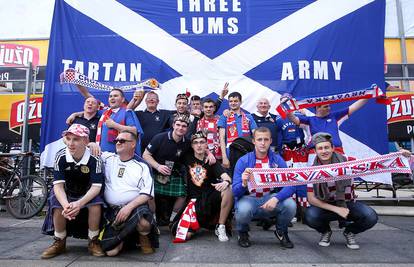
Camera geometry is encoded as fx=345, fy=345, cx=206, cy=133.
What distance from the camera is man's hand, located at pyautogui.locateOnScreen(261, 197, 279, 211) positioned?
10.0 ft

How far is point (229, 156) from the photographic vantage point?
4.08m

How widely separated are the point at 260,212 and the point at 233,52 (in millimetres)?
2871

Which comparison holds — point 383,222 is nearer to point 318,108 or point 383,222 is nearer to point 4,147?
point 318,108

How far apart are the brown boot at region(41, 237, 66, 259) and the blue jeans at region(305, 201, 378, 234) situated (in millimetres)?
2213

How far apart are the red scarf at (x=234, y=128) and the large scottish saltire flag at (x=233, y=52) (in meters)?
1.07

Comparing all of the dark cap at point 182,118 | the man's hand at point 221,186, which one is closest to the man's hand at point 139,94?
the dark cap at point 182,118

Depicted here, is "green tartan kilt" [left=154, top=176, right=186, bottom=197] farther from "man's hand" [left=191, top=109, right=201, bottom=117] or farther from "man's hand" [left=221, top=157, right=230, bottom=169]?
"man's hand" [left=191, top=109, right=201, bottom=117]

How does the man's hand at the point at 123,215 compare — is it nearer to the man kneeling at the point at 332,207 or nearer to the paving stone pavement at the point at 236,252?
the paving stone pavement at the point at 236,252

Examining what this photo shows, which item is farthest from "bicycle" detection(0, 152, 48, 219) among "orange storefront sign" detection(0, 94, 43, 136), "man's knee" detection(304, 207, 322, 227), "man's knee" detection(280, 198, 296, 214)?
"man's knee" detection(304, 207, 322, 227)

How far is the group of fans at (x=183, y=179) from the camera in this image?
288 cm

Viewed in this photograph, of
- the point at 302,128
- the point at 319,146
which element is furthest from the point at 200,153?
the point at 302,128

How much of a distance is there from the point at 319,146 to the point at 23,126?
4.41 meters

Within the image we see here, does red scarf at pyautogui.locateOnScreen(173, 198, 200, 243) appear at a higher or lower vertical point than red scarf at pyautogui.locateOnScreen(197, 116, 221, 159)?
lower

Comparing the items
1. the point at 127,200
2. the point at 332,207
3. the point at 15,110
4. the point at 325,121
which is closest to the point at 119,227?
the point at 127,200
